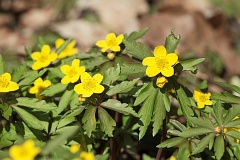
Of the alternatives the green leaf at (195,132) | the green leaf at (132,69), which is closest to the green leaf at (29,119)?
the green leaf at (132,69)

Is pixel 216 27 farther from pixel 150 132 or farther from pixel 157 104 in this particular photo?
pixel 157 104

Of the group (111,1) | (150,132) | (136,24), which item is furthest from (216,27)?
(150,132)

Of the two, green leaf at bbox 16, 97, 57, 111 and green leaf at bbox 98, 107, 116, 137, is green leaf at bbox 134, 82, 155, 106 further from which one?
green leaf at bbox 16, 97, 57, 111

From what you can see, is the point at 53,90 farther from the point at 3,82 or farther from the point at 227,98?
the point at 227,98

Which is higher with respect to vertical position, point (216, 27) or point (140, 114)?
point (140, 114)

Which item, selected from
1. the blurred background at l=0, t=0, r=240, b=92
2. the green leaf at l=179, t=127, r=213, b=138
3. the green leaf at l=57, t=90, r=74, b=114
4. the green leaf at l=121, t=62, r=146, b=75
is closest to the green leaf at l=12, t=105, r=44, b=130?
the green leaf at l=57, t=90, r=74, b=114

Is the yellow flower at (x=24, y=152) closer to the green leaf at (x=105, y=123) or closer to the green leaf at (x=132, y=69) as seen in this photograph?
the green leaf at (x=105, y=123)
